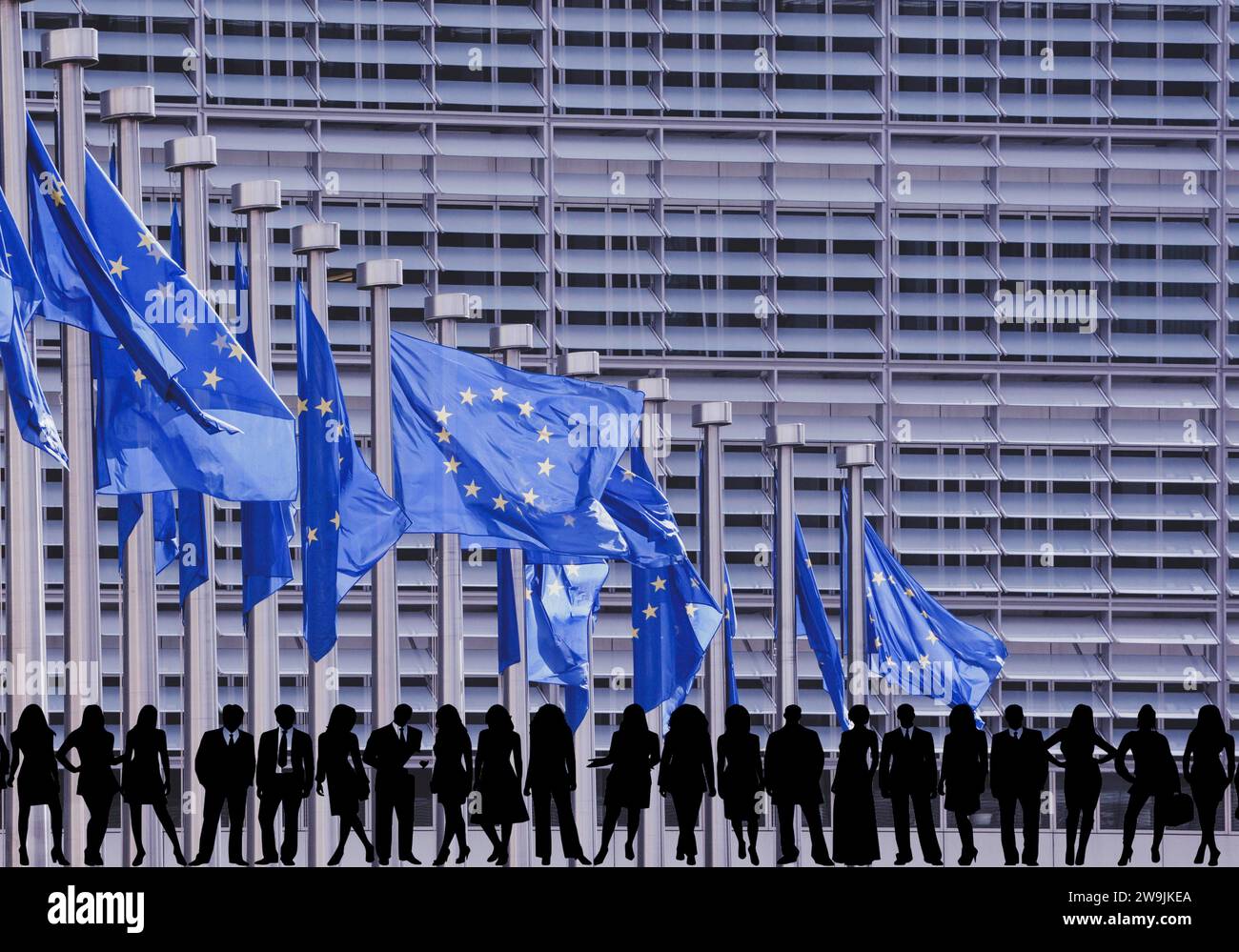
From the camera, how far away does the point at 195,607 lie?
36875 mm

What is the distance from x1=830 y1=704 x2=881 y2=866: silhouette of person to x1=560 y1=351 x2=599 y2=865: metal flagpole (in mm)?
13357

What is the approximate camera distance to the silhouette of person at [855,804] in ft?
91.8

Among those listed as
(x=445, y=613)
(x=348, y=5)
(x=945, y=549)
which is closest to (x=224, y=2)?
(x=348, y=5)

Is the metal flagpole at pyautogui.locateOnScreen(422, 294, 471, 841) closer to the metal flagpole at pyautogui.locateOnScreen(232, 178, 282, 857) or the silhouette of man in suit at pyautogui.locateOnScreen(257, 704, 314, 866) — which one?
the metal flagpole at pyautogui.locateOnScreen(232, 178, 282, 857)

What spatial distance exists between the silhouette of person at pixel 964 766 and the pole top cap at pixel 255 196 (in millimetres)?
13934

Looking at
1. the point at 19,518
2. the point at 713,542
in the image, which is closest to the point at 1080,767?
the point at 19,518

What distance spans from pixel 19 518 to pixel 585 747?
19.4 m

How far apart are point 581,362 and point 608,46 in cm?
2309

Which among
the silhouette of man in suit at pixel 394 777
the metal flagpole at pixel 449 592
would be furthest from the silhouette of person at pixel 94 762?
the metal flagpole at pixel 449 592

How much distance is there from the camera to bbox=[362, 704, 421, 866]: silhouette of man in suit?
2747 cm

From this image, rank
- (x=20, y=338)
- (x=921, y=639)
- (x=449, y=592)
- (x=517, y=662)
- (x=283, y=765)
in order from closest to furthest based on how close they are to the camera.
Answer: (x=283, y=765) → (x=20, y=338) → (x=517, y=662) → (x=449, y=592) → (x=921, y=639)

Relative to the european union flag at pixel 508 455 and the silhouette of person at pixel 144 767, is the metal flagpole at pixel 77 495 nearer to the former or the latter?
the european union flag at pixel 508 455

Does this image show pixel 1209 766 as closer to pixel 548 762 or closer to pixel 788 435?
pixel 548 762

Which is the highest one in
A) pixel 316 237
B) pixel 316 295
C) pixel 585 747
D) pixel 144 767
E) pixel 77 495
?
pixel 316 237
